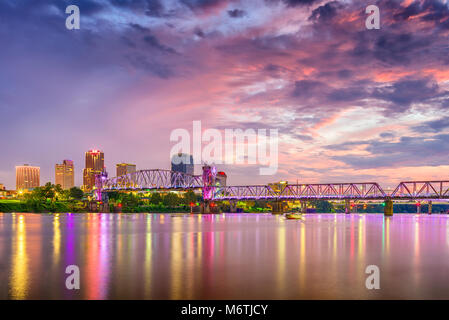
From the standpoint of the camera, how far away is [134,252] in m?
41.2

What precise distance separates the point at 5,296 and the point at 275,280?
595 inches

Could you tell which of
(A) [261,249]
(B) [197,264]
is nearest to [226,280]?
(B) [197,264]

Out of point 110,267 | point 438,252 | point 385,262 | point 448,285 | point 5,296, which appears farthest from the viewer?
point 438,252

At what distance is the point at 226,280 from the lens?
26.1m
